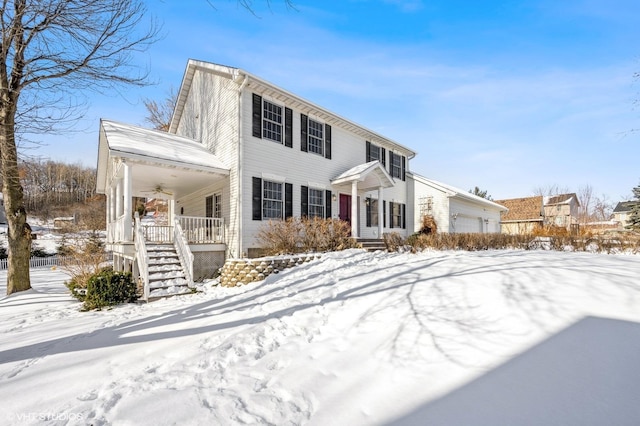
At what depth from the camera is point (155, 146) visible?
1022 cm

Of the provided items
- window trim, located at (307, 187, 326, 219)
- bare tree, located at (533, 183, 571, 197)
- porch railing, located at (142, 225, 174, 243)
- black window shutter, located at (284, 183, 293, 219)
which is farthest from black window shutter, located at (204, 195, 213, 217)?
bare tree, located at (533, 183, 571, 197)

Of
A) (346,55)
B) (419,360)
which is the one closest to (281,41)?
(346,55)

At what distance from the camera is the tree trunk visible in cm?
901

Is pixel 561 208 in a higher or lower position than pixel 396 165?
lower

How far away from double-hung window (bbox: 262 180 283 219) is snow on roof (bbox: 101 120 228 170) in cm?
167

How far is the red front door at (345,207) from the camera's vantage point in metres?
14.4

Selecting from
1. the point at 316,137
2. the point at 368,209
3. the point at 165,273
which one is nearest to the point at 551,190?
the point at 368,209

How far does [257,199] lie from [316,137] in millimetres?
4264

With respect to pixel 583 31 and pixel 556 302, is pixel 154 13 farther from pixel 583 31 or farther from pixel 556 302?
pixel 583 31

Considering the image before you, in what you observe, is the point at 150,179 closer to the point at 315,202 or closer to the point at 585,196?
the point at 315,202

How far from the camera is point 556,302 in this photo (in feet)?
14.7

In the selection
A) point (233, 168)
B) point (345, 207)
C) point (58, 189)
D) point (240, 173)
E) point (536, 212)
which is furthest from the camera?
point (58, 189)

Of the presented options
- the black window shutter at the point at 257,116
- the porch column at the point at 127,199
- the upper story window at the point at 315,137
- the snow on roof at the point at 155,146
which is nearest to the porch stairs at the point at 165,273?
the porch column at the point at 127,199

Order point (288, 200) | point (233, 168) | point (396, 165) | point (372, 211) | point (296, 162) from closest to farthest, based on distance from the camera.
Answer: point (233, 168) < point (288, 200) < point (296, 162) < point (372, 211) < point (396, 165)
